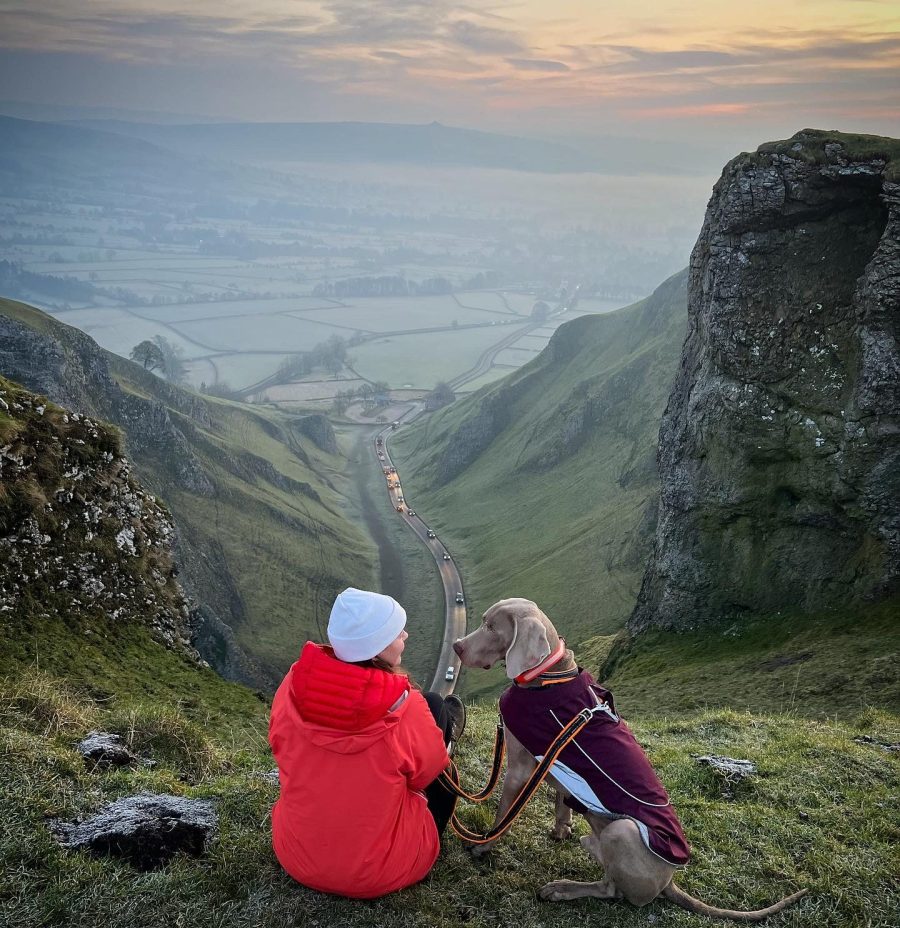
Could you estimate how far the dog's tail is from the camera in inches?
305

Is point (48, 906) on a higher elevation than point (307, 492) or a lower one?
higher

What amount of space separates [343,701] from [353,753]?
56 cm

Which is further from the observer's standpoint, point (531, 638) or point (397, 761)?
point (531, 638)

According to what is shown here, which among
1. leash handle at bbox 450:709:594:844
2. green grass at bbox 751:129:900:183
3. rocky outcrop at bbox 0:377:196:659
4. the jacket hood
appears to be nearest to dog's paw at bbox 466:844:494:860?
leash handle at bbox 450:709:594:844

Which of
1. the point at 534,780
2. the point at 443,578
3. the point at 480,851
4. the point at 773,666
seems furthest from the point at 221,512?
the point at 534,780

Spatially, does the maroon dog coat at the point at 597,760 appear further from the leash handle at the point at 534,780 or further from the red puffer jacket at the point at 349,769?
the red puffer jacket at the point at 349,769

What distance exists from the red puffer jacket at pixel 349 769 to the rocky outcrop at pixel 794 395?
27576mm

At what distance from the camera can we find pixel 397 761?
6965 millimetres

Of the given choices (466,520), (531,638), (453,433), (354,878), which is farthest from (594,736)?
(453,433)

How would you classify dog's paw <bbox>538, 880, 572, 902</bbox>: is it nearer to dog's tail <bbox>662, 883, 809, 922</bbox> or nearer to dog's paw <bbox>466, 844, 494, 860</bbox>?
dog's paw <bbox>466, 844, 494, 860</bbox>

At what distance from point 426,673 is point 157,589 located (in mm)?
46344

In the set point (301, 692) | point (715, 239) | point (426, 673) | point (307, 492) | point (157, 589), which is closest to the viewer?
point (301, 692)

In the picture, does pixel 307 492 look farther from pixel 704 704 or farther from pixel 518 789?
pixel 518 789

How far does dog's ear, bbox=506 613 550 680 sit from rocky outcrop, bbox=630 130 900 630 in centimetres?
2577
